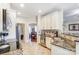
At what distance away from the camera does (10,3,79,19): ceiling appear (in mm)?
2047

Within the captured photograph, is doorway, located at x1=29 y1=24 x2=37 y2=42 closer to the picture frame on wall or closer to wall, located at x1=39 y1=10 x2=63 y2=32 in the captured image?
wall, located at x1=39 y1=10 x2=63 y2=32

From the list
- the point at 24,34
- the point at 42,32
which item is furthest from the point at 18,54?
the point at 42,32

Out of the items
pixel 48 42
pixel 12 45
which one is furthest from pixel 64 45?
pixel 12 45

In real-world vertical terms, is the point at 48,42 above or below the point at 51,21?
below

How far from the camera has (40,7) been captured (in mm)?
2092

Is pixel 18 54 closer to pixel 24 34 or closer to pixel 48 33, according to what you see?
pixel 24 34

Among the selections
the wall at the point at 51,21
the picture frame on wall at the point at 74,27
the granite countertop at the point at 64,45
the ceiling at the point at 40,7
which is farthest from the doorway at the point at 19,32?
the picture frame on wall at the point at 74,27

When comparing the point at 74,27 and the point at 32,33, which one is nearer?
the point at 74,27

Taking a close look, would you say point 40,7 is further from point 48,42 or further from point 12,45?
point 12,45

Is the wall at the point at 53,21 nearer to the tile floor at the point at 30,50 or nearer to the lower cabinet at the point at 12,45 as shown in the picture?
the tile floor at the point at 30,50

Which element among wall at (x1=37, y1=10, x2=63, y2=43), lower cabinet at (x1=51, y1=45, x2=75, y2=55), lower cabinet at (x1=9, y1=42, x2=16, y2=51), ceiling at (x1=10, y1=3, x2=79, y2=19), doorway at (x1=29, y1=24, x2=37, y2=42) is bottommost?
lower cabinet at (x1=51, y1=45, x2=75, y2=55)

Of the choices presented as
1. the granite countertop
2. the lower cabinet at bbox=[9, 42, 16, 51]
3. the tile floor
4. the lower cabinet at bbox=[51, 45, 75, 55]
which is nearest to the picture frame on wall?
the granite countertop

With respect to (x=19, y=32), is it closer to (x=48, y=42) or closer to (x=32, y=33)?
(x=32, y=33)

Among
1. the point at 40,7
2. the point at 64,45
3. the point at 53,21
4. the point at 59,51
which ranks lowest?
the point at 59,51
